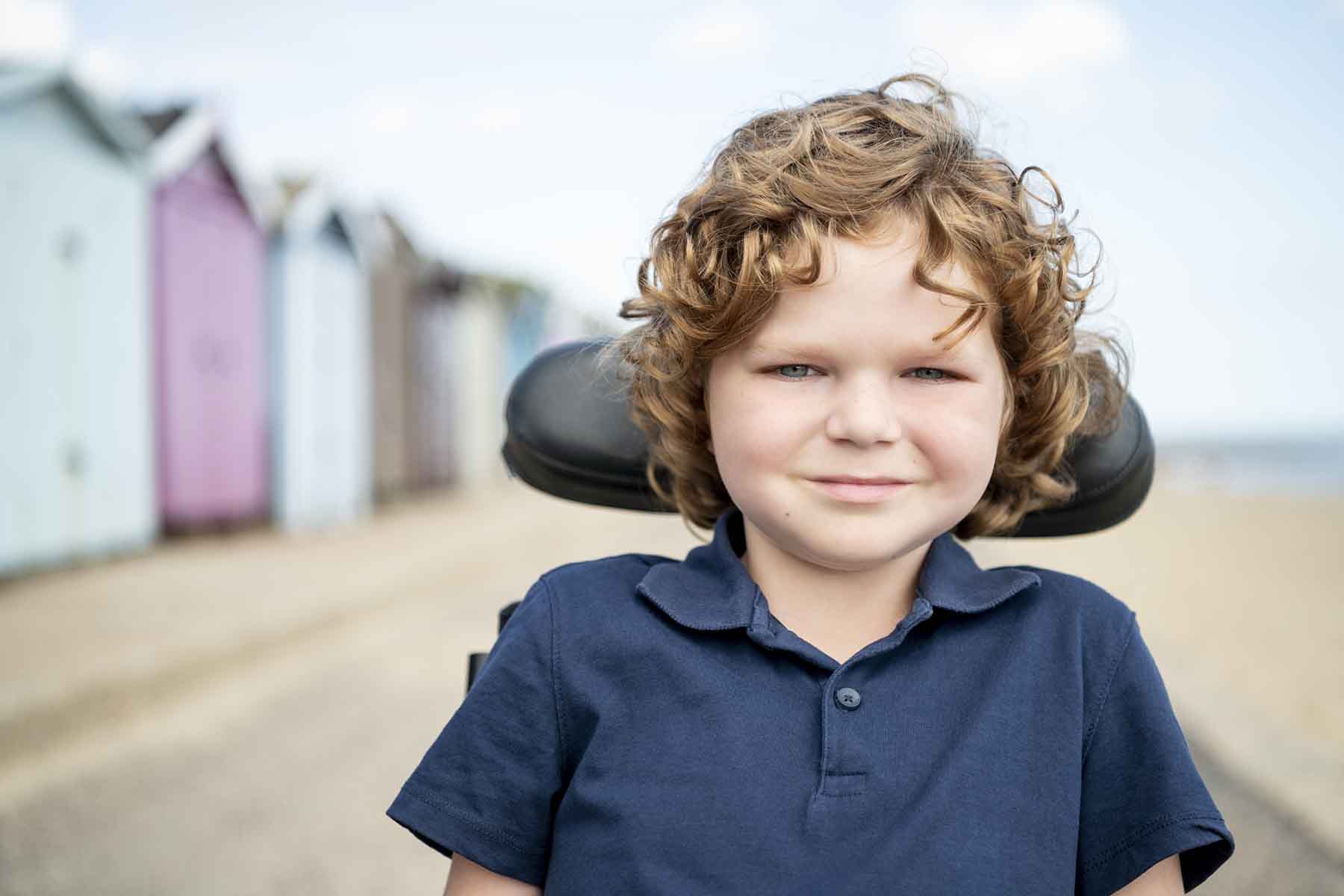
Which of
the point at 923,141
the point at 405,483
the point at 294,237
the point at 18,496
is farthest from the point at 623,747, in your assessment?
the point at 405,483

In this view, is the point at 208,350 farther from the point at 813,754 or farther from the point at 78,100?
the point at 813,754

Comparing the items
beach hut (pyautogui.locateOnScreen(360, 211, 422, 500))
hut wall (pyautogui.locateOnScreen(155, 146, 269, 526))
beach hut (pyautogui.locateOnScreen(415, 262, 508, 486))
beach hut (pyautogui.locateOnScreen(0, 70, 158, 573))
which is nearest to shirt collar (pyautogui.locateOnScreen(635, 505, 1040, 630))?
beach hut (pyautogui.locateOnScreen(0, 70, 158, 573))

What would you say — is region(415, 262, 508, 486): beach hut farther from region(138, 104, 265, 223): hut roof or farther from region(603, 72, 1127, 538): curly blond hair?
region(603, 72, 1127, 538): curly blond hair

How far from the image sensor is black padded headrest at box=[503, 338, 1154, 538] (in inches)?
60.3

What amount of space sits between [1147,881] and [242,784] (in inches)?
113

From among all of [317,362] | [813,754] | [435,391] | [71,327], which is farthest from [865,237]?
[435,391]

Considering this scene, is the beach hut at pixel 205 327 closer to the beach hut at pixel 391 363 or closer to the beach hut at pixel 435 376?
the beach hut at pixel 391 363

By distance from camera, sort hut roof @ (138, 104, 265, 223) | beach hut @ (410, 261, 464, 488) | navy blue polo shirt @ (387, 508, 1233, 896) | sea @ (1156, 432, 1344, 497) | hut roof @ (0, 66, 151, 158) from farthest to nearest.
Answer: sea @ (1156, 432, 1344, 497)
beach hut @ (410, 261, 464, 488)
hut roof @ (138, 104, 265, 223)
hut roof @ (0, 66, 151, 158)
navy blue polo shirt @ (387, 508, 1233, 896)

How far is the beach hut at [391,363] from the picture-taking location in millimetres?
11344

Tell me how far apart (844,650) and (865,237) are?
448 millimetres

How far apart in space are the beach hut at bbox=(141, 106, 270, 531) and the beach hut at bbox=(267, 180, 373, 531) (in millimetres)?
194

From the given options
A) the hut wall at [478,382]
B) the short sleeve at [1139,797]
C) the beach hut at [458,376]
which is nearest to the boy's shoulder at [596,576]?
the short sleeve at [1139,797]

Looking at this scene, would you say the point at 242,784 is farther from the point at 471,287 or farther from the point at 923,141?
the point at 471,287

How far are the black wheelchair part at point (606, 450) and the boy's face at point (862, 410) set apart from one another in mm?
387
